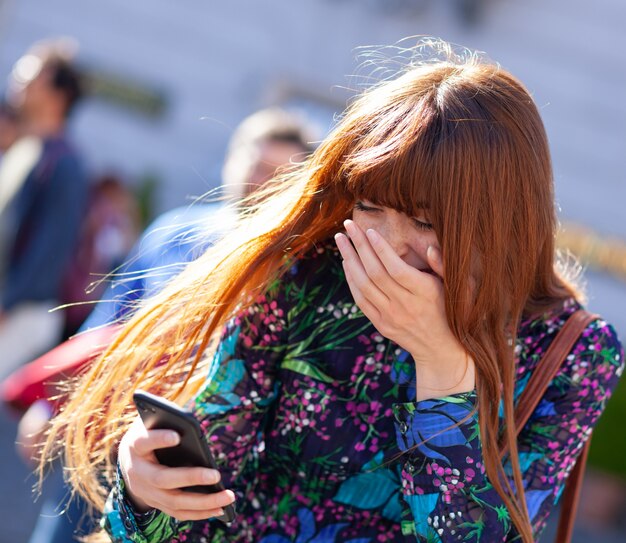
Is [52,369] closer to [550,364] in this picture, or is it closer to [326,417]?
[326,417]

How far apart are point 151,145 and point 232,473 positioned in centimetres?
888

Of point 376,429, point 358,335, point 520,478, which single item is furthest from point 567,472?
point 358,335

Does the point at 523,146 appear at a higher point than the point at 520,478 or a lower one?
higher

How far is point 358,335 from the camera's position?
174cm

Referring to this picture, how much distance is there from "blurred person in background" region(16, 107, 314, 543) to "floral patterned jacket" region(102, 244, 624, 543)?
0.34 m

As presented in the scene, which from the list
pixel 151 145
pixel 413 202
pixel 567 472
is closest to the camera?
pixel 413 202

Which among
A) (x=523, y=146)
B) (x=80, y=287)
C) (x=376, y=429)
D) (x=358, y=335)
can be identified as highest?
(x=523, y=146)

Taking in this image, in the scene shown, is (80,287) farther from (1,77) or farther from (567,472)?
(1,77)

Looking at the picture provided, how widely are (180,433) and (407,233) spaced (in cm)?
53

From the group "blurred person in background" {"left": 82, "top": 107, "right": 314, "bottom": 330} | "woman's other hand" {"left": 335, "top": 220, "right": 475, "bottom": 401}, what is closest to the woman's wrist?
"woman's other hand" {"left": 335, "top": 220, "right": 475, "bottom": 401}

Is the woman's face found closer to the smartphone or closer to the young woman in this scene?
the young woman

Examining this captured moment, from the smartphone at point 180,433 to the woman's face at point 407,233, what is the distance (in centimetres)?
46

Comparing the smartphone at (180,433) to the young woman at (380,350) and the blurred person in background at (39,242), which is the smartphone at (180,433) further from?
the blurred person in background at (39,242)

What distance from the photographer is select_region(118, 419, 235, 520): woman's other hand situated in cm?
151
